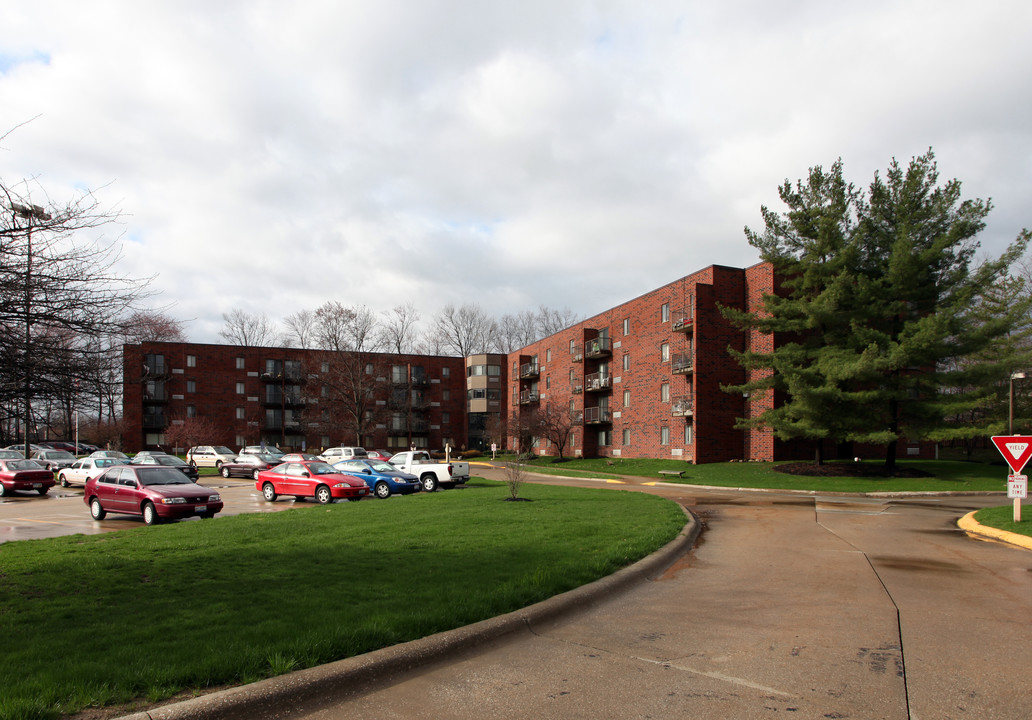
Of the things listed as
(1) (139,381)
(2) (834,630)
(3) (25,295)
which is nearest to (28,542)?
(1) (139,381)

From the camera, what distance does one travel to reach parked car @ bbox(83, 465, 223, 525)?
17.2m

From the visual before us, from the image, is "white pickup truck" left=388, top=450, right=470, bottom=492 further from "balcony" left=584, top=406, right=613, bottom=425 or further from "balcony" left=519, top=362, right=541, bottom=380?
"balcony" left=519, top=362, right=541, bottom=380

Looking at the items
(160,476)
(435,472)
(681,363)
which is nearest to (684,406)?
(681,363)

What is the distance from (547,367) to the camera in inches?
2547

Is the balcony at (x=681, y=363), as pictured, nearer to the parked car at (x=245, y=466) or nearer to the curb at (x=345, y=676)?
the parked car at (x=245, y=466)

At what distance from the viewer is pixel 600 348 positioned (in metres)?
52.8

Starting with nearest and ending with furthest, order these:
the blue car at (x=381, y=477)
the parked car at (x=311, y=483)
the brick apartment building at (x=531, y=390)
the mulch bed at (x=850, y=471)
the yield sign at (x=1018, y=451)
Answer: the yield sign at (x=1018, y=451), the parked car at (x=311, y=483), the blue car at (x=381, y=477), the mulch bed at (x=850, y=471), the brick apartment building at (x=531, y=390)

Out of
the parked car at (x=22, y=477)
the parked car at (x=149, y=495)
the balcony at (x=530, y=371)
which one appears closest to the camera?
the parked car at (x=149, y=495)

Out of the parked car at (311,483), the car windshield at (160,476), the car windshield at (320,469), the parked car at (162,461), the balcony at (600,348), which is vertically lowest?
the parked car at (162,461)

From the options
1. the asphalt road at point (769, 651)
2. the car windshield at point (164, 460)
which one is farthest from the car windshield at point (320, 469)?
the asphalt road at point (769, 651)

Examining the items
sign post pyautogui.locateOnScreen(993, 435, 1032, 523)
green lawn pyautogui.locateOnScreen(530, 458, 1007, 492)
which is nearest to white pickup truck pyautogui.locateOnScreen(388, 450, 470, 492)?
green lawn pyautogui.locateOnScreen(530, 458, 1007, 492)

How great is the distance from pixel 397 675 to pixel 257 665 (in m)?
1.03

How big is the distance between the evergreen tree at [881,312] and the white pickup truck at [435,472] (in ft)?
48.9

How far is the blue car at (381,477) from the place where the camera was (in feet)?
81.9
